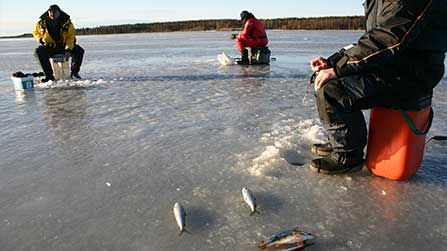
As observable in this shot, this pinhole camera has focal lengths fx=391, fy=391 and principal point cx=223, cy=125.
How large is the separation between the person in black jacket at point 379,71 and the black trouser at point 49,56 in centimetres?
617

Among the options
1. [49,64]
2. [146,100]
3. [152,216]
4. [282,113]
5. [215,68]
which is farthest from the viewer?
[215,68]

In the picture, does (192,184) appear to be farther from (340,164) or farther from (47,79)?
(47,79)

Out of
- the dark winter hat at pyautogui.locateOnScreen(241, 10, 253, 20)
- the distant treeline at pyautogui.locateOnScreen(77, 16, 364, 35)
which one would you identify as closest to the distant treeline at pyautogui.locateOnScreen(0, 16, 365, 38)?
the distant treeline at pyautogui.locateOnScreen(77, 16, 364, 35)

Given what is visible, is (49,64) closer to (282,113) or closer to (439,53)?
(282,113)

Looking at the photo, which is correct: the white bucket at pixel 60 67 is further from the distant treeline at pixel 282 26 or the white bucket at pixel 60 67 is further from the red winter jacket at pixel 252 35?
the distant treeline at pixel 282 26

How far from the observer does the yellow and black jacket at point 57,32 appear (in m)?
7.56

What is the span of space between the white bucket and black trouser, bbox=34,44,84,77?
0.43 ft

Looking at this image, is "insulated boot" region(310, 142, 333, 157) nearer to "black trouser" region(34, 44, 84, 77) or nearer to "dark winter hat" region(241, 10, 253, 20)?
"black trouser" region(34, 44, 84, 77)

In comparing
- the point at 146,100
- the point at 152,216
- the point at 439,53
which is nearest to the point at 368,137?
the point at 439,53

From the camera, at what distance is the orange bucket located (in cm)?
249

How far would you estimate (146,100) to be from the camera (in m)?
5.34

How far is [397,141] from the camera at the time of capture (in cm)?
252

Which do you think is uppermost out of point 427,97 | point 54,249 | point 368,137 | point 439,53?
point 439,53

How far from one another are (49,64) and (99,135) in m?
4.60
